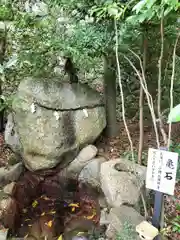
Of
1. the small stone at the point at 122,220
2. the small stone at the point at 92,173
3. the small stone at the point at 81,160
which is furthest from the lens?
the small stone at the point at 81,160

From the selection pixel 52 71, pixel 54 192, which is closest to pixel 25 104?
pixel 52 71

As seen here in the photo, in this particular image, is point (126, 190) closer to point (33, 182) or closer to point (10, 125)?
point (33, 182)

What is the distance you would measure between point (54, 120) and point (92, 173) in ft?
3.67

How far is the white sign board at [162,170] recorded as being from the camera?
8.69ft

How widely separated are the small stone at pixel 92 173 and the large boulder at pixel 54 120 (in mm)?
396

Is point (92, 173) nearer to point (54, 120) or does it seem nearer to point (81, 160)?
point (81, 160)

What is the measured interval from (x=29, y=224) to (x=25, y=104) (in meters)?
1.97

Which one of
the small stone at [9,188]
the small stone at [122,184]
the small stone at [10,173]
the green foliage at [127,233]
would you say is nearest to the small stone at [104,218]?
the small stone at [122,184]

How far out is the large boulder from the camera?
16.0ft

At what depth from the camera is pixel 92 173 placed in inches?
187

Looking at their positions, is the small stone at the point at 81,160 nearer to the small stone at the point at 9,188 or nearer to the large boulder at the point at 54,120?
the large boulder at the point at 54,120

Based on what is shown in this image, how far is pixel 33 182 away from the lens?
206 inches

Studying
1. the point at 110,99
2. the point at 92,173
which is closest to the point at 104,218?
the point at 92,173

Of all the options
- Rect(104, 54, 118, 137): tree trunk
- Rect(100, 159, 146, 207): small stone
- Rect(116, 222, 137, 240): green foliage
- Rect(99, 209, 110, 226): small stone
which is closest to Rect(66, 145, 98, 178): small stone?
Rect(104, 54, 118, 137): tree trunk
